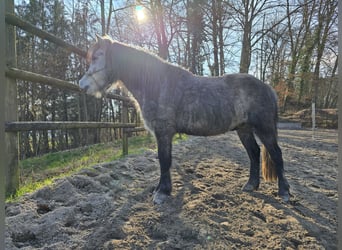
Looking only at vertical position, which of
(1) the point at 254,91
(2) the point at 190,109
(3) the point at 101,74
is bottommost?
(2) the point at 190,109

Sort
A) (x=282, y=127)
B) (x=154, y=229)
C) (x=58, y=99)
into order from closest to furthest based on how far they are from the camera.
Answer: (x=154, y=229), (x=58, y=99), (x=282, y=127)

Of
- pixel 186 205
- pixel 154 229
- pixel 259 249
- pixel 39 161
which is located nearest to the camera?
pixel 259 249

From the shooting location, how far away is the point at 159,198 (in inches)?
106

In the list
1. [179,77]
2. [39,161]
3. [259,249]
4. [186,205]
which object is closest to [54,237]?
[186,205]

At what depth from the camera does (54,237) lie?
1.87 metres

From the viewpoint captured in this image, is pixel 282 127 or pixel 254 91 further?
pixel 282 127

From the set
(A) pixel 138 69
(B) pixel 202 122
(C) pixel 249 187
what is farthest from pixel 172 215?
(A) pixel 138 69

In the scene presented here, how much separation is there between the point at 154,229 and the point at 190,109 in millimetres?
1401

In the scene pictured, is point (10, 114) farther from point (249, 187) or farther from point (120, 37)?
point (120, 37)

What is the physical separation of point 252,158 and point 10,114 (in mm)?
2783

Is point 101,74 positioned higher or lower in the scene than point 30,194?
higher

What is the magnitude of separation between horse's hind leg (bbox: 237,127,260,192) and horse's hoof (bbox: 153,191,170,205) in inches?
39.5

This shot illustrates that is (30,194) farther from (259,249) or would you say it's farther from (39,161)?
(39,161)

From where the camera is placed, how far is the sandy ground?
1871mm
